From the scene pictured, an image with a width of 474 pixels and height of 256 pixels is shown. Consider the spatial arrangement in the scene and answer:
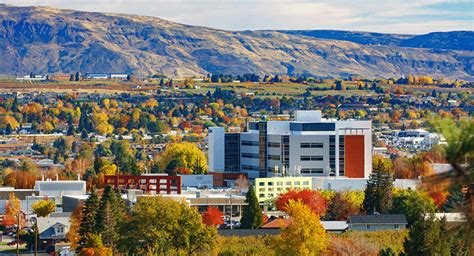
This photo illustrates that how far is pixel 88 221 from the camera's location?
6450cm

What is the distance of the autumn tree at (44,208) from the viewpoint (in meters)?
93.6

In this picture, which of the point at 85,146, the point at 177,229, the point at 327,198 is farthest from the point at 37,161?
the point at 177,229

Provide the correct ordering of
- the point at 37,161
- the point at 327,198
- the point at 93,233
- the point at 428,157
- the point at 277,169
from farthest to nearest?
the point at 37,161 → the point at 428,157 → the point at 277,169 → the point at 327,198 → the point at 93,233

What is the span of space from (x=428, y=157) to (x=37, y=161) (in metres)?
62.5

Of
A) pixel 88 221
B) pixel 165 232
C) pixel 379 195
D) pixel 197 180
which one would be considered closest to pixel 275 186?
pixel 197 180

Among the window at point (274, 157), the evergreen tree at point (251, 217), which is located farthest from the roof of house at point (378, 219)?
the window at point (274, 157)

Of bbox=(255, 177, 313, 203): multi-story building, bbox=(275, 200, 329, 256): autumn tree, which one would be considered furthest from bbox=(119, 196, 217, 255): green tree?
bbox=(255, 177, 313, 203): multi-story building

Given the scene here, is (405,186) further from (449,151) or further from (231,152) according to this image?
(449,151)

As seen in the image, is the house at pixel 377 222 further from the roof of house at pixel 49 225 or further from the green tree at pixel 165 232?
the roof of house at pixel 49 225

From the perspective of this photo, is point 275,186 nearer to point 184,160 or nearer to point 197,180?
point 197,180

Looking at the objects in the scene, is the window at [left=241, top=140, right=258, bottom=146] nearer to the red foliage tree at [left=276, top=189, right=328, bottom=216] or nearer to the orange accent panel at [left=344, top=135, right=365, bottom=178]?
the orange accent panel at [left=344, top=135, right=365, bottom=178]

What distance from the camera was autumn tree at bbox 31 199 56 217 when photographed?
9362 centimetres

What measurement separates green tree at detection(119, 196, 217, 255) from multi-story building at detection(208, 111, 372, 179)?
156 ft

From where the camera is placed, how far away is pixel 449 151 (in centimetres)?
844
